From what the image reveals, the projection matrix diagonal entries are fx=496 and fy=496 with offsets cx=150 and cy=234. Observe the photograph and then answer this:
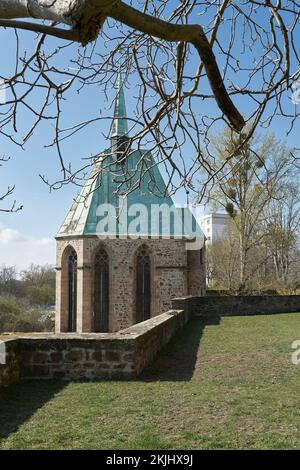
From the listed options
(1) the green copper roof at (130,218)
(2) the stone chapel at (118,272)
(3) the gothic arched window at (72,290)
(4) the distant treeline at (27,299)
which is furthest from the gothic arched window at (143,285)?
(4) the distant treeline at (27,299)

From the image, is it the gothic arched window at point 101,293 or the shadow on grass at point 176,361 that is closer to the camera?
the shadow on grass at point 176,361

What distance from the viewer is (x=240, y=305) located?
20.7 meters

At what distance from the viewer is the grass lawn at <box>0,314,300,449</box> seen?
170 inches

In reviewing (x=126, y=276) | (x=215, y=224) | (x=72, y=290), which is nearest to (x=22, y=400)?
(x=126, y=276)

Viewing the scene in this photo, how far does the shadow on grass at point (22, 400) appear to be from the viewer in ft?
16.0

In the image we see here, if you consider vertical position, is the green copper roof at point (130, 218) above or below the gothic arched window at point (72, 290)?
above

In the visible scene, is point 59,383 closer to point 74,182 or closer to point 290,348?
point 74,182

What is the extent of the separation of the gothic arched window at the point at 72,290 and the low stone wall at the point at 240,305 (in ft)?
23.2

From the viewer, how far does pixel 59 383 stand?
695 centimetres

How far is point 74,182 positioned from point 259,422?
2.94 m

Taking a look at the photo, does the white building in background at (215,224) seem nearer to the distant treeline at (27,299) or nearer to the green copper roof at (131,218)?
the green copper roof at (131,218)

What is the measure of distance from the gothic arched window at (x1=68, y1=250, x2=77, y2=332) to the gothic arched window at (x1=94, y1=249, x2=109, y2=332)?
1.24 meters

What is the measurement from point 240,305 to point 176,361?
12113 millimetres

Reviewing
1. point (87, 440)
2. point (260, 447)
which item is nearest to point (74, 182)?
point (87, 440)
